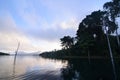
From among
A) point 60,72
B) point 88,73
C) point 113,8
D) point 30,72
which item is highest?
point 113,8

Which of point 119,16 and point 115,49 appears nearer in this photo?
point 119,16

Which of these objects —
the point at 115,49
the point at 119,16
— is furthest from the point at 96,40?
the point at 119,16

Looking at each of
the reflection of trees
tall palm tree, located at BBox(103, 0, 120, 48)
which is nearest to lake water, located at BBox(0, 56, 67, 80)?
the reflection of trees

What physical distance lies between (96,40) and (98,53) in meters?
8.78

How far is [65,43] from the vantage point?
6860 inches

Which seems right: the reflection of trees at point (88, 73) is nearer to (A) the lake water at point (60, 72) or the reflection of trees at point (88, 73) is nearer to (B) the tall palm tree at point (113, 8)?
(A) the lake water at point (60, 72)

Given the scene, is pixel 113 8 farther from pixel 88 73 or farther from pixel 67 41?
pixel 67 41

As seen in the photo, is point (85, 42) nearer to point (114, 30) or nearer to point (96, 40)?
point (96, 40)

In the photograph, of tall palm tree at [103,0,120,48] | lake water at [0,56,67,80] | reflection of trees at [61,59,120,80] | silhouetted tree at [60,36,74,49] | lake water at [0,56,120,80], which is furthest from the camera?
silhouetted tree at [60,36,74,49]

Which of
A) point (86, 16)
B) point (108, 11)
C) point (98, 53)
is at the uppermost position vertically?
point (86, 16)

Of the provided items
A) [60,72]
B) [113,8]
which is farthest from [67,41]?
[60,72]

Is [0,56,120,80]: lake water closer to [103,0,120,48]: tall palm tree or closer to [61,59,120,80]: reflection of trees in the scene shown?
[61,59,120,80]: reflection of trees

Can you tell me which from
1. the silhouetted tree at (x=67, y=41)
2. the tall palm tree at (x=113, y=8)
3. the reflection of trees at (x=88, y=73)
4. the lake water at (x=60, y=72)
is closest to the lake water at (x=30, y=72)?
the lake water at (x=60, y=72)

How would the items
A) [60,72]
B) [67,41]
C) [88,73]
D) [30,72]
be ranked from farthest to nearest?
[67,41] → [60,72] → [30,72] → [88,73]
